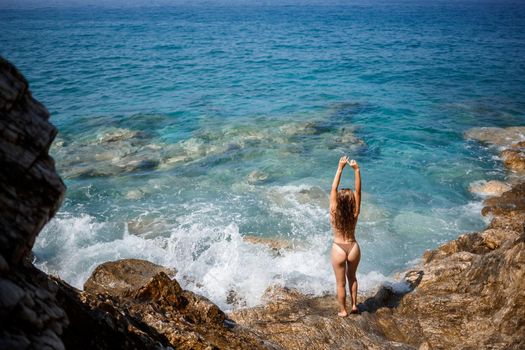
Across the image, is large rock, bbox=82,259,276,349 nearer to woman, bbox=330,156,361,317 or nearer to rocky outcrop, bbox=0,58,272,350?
rocky outcrop, bbox=0,58,272,350

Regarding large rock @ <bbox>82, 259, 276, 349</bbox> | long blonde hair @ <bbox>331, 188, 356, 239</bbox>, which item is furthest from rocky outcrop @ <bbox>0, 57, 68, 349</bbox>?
long blonde hair @ <bbox>331, 188, 356, 239</bbox>

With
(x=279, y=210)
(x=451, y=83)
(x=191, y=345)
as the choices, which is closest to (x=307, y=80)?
(x=451, y=83)

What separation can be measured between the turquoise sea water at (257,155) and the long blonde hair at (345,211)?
2.13m

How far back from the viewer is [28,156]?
8.64ft

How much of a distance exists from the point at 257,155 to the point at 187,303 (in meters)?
11.0

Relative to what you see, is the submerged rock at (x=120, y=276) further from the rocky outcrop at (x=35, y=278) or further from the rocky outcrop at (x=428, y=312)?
the rocky outcrop at (x=35, y=278)

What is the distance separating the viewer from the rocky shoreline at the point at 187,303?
250 cm

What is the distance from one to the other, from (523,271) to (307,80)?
25.6 meters

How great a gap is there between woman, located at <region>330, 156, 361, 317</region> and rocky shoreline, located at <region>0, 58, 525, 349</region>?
452 mm

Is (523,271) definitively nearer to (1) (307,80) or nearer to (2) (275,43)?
(1) (307,80)

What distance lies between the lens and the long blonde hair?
18.6ft

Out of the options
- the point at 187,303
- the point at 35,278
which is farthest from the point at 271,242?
the point at 35,278

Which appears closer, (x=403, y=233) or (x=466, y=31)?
(x=403, y=233)

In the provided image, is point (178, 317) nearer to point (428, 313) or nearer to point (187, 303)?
point (187, 303)
